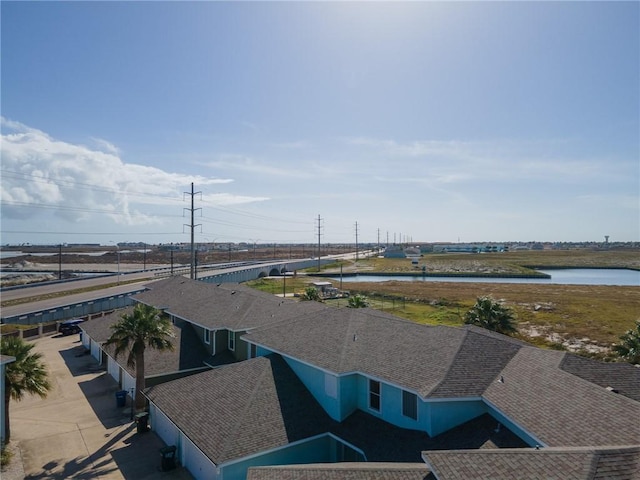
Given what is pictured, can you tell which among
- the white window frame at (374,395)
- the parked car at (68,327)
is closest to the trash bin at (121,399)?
the white window frame at (374,395)

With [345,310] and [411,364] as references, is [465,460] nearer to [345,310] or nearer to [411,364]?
[411,364]

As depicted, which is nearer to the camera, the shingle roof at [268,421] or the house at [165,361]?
the shingle roof at [268,421]

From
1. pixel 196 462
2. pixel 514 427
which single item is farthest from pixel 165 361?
pixel 514 427

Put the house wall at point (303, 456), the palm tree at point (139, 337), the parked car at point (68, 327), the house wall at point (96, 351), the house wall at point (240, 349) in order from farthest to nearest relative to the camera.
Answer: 1. the parked car at point (68, 327)
2. the house wall at point (96, 351)
3. the house wall at point (240, 349)
4. the palm tree at point (139, 337)
5. the house wall at point (303, 456)

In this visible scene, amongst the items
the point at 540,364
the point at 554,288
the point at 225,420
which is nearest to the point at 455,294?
the point at 554,288

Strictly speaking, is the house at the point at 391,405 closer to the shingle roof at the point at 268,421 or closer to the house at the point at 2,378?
the shingle roof at the point at 268,421

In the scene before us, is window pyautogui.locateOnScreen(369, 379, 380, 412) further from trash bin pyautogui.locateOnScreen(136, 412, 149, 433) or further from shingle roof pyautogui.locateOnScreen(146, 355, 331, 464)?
trash bin pyautogui.locateOnScreen(136, 412, 149, 433)
